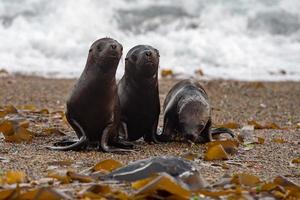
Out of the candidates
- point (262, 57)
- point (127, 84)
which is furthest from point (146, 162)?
point (262, 57)

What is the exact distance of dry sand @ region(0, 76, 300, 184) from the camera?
4.99 m

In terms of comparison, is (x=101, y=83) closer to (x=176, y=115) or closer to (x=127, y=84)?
(x=127, y=84)

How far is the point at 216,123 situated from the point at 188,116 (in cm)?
185

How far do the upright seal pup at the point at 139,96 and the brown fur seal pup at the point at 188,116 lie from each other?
0.16 meters

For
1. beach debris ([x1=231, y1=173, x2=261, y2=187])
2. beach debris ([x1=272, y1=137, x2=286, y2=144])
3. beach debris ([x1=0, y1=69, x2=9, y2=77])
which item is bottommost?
beach debris ([x1=231, y1=173, x2=261, y2=187])

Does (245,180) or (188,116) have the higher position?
(188,116)

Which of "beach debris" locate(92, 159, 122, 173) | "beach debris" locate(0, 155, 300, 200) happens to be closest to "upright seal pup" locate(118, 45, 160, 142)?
"beach debris" locate(92, 159, 122, 173)

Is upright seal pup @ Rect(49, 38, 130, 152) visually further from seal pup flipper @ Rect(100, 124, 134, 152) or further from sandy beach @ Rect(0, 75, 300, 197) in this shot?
sandy beach @ Rect(0, 75, 300, 197)

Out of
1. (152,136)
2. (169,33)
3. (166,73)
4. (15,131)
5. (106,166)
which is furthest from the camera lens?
(169,33)

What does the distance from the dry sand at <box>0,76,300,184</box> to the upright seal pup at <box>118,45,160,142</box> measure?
0.15 m

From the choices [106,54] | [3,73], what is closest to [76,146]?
[106,54]

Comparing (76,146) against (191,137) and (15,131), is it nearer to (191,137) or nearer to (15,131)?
(15,131)

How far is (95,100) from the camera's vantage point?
5703mm

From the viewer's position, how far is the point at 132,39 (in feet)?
56.1
